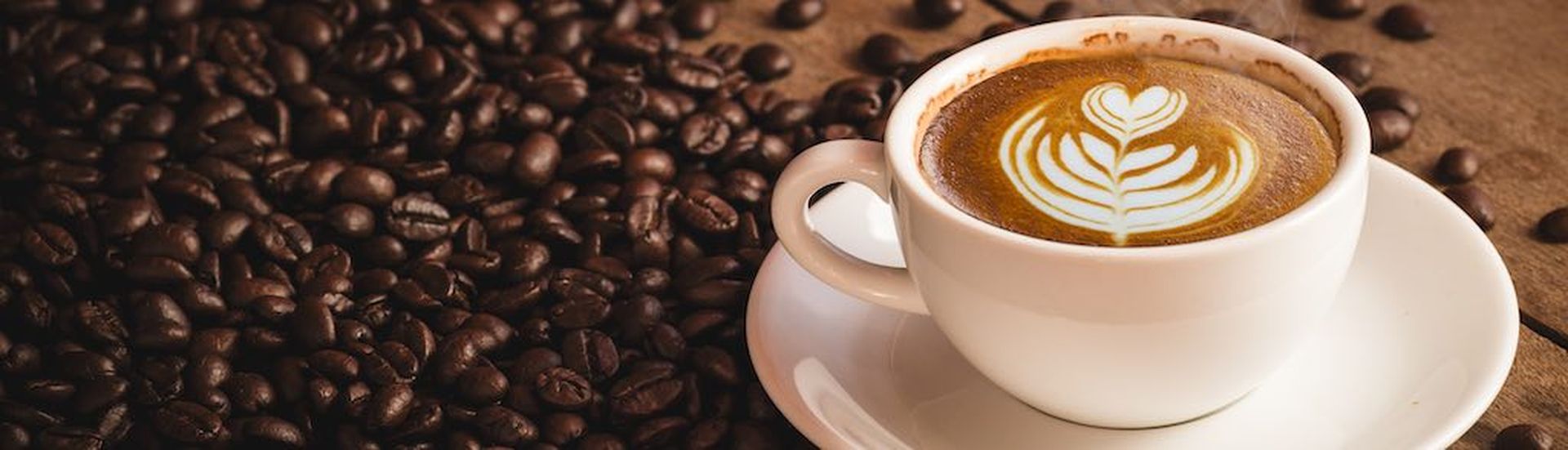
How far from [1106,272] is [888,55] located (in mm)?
1035

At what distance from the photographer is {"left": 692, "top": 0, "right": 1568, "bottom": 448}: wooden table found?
1635 mm

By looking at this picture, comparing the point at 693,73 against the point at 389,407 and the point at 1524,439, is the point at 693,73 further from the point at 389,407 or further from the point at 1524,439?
the point at 1524,439

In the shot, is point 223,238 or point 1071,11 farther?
point 1071,11

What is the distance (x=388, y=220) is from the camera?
183cm

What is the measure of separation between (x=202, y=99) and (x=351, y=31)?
9.4 inches

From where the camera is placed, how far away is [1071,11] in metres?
2.13

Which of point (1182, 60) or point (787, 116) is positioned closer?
point (1182, 60)

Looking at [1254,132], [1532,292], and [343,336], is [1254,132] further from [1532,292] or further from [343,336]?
[343,336]

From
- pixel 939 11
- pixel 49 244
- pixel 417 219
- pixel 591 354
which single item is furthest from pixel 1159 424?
pixel 49 244

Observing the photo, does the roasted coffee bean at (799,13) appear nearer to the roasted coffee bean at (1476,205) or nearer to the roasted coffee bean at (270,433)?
the roasted coffee bean at (1476,205)

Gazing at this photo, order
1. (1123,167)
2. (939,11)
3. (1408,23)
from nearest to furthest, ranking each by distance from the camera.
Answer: (1123,167)
(1408,23)
(939,11)

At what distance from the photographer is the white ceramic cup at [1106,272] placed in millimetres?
1154

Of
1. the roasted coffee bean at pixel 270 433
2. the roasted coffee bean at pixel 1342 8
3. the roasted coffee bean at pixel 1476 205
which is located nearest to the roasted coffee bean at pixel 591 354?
the roasted coffee bean at pixel 270 433

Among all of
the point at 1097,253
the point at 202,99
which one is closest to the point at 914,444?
the point at 1097,253
